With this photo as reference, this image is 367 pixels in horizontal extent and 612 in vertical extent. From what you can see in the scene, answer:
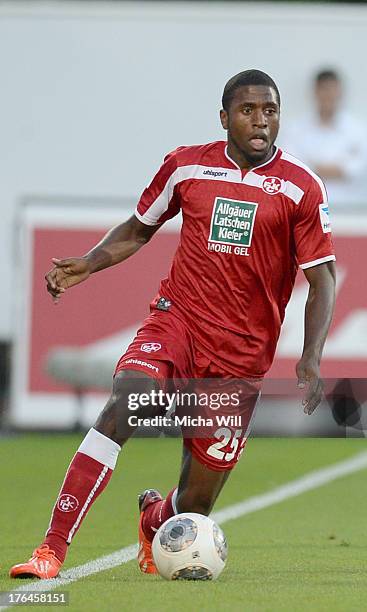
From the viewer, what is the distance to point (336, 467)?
15.4 metres

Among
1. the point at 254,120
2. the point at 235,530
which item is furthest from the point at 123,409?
the point at 235,530

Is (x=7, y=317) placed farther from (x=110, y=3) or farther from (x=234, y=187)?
(x=234, y=187)

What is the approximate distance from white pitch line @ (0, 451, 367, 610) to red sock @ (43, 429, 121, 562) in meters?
0.20

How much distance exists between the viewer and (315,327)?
8047 mm

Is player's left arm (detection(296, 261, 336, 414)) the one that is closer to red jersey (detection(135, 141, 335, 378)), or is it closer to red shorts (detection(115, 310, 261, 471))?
red jersey (detection(135, 141, 335, 378))

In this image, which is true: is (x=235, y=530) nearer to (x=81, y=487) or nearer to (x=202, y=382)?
(x=202, y=382)

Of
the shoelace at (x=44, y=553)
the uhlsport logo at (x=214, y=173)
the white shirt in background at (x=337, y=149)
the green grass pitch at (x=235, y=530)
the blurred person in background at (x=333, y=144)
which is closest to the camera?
the green grass pitch at (x=235, y=530)

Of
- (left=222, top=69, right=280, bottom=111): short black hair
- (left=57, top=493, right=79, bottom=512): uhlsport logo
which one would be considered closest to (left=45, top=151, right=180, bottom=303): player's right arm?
(left=222, top=69, right=280, bottom=111): short black hair

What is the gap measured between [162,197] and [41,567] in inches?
79.0

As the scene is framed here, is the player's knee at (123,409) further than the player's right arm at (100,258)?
No

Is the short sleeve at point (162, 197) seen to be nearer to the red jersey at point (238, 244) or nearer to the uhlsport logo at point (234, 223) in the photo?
the red jersey at point (238, 244)

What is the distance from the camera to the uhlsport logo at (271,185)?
8.30 m

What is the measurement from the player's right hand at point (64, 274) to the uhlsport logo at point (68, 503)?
996 mm

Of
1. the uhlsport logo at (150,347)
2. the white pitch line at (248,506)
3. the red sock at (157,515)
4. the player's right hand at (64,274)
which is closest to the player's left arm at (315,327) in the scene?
the uhlsport logo at (150,347)
